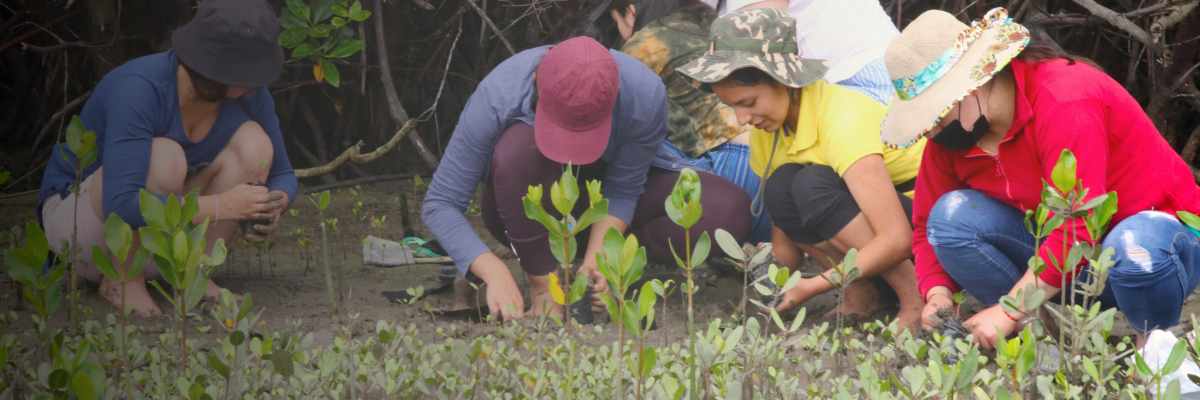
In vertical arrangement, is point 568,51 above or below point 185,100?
above

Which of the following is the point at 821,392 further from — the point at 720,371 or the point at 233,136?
the point at 233,136

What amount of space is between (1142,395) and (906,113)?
0.76m

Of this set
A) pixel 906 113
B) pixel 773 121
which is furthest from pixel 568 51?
pixel 906 113

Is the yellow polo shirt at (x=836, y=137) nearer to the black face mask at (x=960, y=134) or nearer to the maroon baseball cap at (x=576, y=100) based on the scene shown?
the black face mask at (x=960, y=134)

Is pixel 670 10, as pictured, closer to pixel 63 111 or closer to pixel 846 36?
pixel 846 36

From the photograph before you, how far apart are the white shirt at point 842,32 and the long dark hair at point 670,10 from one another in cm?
17

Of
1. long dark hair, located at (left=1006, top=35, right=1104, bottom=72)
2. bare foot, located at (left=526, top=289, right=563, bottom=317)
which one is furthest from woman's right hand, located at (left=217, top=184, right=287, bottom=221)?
long dark hair, located at (left=1006, top=35, right=1104, bottom=72)

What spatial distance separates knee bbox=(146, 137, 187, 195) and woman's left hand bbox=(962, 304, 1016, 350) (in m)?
2.05

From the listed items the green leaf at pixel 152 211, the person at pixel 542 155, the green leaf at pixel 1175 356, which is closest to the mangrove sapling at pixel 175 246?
the green leaf at pixel 152 211

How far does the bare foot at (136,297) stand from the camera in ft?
7.44

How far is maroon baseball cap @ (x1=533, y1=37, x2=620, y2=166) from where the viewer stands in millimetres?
2168

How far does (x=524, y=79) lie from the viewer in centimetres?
240

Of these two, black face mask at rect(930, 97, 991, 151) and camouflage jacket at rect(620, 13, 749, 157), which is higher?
black face mask at rect(930, 97, 991, 151)

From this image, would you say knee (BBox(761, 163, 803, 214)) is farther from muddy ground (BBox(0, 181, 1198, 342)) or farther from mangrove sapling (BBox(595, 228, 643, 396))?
mangrove sapling (BBox(595, 228, 643, 396))
